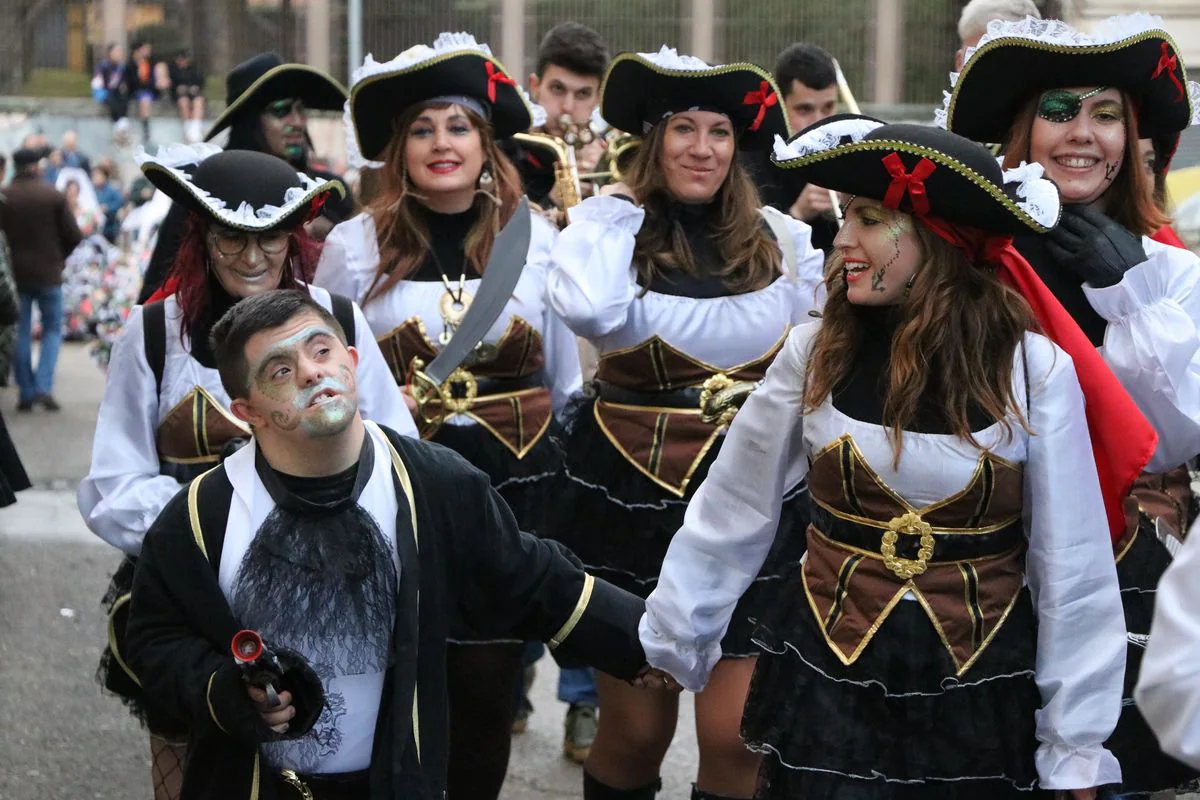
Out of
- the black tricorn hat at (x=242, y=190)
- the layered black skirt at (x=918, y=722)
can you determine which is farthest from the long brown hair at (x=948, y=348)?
the black tricorn hat at (x=242, y=190)

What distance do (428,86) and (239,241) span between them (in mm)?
1098

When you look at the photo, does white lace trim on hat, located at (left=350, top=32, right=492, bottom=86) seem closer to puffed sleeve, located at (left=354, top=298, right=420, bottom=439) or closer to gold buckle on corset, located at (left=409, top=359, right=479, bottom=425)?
gold buckle on corset, located at (left=409, top=359, right=479, bottom=425)

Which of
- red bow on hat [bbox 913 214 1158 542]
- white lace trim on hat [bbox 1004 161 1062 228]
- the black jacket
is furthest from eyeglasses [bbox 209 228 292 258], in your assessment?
white lace trim on hat [bbox 1004 161 1062 228]

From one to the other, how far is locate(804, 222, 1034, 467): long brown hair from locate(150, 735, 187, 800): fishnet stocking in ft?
6.30

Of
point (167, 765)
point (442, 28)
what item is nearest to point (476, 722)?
point (167, 765)

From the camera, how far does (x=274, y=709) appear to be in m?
3.46

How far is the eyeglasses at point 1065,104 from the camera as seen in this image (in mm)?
4391

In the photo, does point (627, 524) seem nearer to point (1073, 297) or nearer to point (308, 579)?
point (1073, 297)

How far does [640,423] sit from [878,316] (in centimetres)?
143

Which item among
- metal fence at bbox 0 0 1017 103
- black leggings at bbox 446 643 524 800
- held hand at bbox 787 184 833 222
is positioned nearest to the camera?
black leggings at bbox 446 643 524 800

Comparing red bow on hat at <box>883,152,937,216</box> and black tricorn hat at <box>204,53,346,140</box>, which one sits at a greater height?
black tricorn hat at <box>204,53,346,140</box>

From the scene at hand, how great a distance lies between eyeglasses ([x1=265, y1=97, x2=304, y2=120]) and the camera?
274 inches

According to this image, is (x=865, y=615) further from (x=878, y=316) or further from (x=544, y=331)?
(x=544, y=331)

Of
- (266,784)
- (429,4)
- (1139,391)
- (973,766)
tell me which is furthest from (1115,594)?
(429,4)
